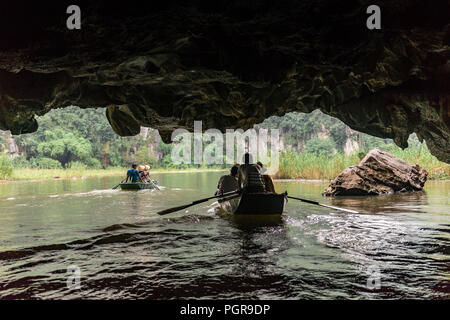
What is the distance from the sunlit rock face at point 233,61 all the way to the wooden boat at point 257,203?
2.22 meters

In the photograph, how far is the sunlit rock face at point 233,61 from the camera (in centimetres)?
495

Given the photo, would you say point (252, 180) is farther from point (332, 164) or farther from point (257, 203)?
point (332, 164)

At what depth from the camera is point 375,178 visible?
47.1ft

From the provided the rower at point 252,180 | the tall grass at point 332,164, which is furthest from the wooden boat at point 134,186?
the rower at point 252,180

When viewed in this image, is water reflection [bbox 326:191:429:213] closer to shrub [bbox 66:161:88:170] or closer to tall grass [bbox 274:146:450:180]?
tall grass [bbox 274:146:450:180]

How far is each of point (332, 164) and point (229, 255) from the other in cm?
1649

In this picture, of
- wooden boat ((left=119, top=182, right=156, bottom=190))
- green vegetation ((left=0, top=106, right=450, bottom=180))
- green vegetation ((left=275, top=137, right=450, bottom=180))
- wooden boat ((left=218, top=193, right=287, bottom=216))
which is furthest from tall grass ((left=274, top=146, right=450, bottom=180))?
green vegetation ((left=0, top=106, right=450, bottom=180))

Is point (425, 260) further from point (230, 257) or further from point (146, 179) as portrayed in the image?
point (146, 179)

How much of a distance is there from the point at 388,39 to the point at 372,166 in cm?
935

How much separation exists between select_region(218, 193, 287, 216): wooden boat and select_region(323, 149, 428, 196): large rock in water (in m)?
5.27

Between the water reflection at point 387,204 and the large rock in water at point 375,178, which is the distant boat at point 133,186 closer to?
the large rock in water at point 375,178

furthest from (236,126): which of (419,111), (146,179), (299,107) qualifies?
(146,179)

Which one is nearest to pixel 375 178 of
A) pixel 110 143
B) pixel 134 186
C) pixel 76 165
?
pixel 134 186

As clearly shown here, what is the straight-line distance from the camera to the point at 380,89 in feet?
28.1
